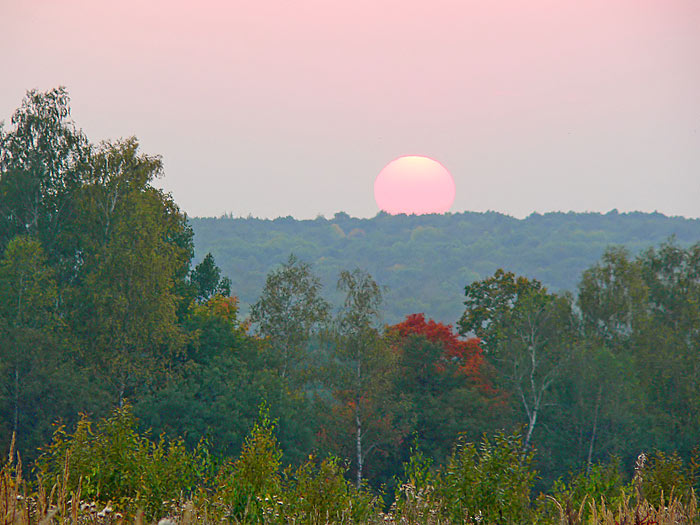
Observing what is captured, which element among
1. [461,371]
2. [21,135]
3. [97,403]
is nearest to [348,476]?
[461,371]

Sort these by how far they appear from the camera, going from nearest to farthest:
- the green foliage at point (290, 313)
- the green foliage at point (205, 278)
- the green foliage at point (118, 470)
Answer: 1. the green foliage at point (118, 470)
2. the green foliage at point (290, 313)
3. the green foliage at point (205, 278)

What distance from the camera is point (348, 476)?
41688mm

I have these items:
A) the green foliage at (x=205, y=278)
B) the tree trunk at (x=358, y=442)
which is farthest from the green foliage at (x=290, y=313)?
the tree trunk at (x=358, y=442)

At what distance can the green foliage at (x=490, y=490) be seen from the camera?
1020cm

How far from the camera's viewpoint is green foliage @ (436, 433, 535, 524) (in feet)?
33.4

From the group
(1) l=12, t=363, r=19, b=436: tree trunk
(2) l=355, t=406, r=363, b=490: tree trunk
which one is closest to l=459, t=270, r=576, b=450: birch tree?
(2) l=355, t=406, r=363, b=490: tree trunk

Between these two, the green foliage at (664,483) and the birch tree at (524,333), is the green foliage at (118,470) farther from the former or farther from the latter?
the birch tree at (524,333)

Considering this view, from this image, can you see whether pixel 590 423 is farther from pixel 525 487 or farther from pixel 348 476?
pixel 525 487

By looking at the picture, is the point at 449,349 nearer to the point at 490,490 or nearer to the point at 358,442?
the point at 358,442

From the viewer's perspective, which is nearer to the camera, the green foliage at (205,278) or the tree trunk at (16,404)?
the tree trunk at (16,404)

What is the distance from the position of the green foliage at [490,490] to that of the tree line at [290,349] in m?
21.0

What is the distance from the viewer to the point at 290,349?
4375 centimetres

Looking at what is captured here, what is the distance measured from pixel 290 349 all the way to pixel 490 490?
3387 cm

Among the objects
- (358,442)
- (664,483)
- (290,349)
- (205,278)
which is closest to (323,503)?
(664,483)
